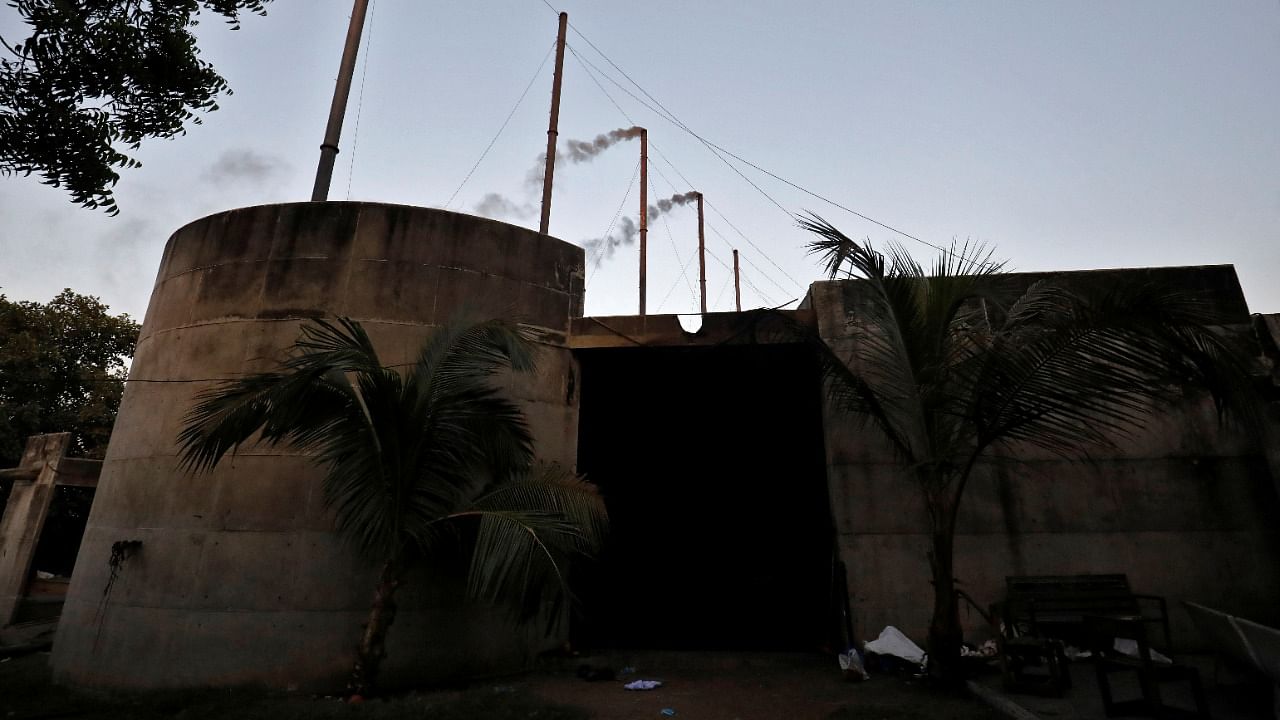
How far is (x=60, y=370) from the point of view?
Answer: 1972cm

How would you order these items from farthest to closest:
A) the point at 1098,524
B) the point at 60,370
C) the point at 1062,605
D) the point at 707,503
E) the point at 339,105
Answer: the point at 60,370 < the point at 707,503 < the point at 339,105 < the point at 1098,524 < the point at 1062,605

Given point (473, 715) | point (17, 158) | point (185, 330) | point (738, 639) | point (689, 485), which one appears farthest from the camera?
point (689, 485)

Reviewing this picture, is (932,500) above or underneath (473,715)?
above

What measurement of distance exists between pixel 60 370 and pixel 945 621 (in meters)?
24.9

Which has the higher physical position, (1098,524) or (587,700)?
(1098,524)

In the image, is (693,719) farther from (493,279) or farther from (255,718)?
(493,279)

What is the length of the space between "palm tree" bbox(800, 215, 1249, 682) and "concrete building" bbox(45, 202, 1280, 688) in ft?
4.92

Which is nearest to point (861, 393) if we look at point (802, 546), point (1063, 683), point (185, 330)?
point (1063, 683)

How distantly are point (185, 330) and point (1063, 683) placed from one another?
1094 cm

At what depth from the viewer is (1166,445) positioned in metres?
8.14

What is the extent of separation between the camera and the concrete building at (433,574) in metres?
7.43

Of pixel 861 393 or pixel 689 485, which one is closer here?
pixel 861 393

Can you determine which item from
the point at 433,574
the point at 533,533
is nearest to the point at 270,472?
the point at 433,574

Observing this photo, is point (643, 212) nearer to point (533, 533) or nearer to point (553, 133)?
point (553, 133)
